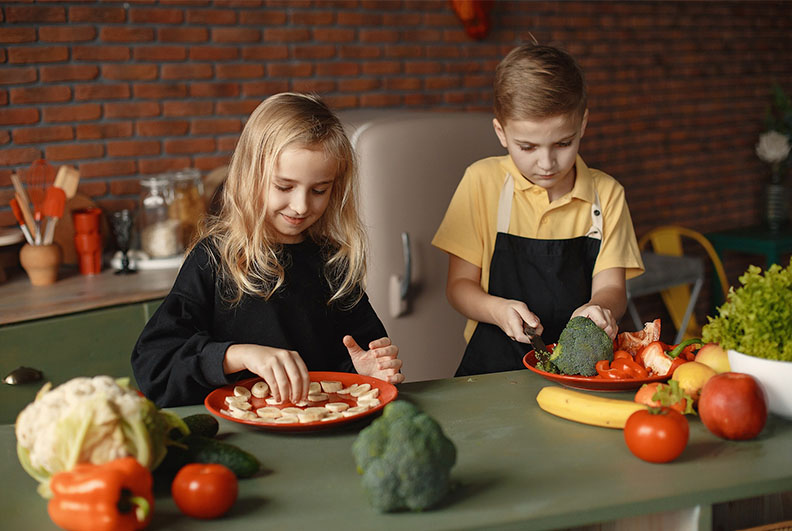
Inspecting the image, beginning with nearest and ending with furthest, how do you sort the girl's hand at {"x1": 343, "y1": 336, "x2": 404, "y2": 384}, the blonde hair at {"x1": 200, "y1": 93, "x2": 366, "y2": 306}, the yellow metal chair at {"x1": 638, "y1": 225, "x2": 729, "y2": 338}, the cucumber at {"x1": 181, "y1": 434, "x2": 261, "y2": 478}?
1. the cucumber at {"x1": 181, "y1": 434, "x2": 261, "y2": 478}
2. the girl's hand at {"x1": 343, "y1": 336, "x2": 404, "y2": 384}
3. the blonde hair at {"x1": 200, "y1": 93, "x2": 366, "y2": 306}
4. the yellow metal chair at {"x1": 638, "y1": 225, "x2": 729, "y2": 338}

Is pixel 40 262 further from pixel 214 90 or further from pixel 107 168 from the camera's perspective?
pixel 214 90

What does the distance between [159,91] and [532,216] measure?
1.88 m

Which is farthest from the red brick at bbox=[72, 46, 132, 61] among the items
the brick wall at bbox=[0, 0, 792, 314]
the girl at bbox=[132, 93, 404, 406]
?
the girl at bbox=[132, 93, 404, 406]

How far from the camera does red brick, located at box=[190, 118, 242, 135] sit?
3.50m

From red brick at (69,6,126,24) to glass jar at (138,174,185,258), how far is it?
64 centimetres

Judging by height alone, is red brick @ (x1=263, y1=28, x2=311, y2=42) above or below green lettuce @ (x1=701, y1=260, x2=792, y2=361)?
above

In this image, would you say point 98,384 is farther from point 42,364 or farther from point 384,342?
point 42,364

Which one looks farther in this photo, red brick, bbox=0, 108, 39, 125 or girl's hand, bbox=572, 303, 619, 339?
red brick, bbox=0, 108, 39, 125

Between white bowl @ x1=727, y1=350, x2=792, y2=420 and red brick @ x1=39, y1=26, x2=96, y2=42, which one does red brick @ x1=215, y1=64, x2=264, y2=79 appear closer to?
red brick @ x1=39, y1=26, x2=96, y2=42

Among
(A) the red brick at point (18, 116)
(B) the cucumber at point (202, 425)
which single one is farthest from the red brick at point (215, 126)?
(B) the cucumber at point (202, 425)

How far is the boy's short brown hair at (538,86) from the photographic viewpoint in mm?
1966

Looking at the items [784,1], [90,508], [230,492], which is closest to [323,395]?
[230,492]

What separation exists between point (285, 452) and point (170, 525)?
27 cm

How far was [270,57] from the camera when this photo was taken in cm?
365
